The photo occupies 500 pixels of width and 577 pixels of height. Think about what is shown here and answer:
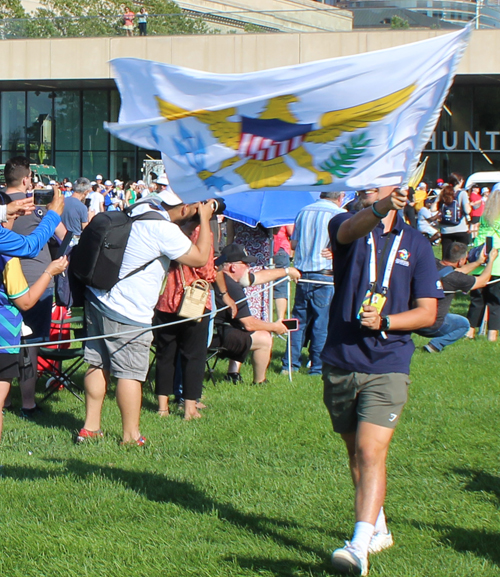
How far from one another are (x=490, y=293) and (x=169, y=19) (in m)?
26.4

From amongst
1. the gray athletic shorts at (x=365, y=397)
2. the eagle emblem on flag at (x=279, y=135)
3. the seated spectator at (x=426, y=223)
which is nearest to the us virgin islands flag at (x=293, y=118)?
the eagle emblem on flag at (x=279, y=135)

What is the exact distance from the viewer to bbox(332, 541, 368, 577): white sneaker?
12.2 ft

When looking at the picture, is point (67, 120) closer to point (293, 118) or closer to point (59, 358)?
point (59, 358)

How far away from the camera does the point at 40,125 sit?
39312 mm

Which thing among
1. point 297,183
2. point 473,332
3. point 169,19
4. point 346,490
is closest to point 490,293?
point 473,332

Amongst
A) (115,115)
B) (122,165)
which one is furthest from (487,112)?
(115,115)

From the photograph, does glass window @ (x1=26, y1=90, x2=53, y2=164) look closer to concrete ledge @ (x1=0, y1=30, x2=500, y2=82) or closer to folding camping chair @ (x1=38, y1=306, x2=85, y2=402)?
concrete ledge @ (x1=0, y1=30, x2=500, y2=82)

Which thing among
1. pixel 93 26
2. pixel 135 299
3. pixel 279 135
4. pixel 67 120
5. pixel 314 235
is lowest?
pixel 135 299

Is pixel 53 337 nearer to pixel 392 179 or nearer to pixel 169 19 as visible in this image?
pixel 392 179

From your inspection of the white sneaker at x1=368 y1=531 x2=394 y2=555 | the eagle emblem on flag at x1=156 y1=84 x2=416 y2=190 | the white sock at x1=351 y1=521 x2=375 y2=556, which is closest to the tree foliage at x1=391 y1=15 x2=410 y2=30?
the eagle emblem on flag at x1=156 y1=84 x2=416 y2=190

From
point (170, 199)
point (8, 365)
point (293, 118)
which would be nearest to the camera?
point (293, 118)

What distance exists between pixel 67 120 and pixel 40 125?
139 cm

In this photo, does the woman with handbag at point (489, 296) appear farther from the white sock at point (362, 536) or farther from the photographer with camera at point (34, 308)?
the white sock at point (362, 536)

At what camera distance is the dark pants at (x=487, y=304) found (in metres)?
10.8
